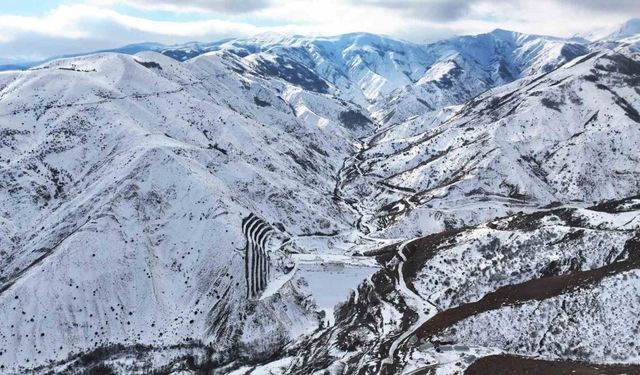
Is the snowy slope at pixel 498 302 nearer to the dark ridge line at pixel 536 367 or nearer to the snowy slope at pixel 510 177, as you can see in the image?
the dark ridge line at pixel 536 367

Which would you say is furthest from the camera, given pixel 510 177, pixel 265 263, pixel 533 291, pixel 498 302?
pixel 510 177

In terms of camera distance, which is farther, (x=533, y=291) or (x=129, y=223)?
(x=129, y=223)

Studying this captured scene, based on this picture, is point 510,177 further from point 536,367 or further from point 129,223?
point 129,223

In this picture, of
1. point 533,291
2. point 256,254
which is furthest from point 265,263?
point 533,291

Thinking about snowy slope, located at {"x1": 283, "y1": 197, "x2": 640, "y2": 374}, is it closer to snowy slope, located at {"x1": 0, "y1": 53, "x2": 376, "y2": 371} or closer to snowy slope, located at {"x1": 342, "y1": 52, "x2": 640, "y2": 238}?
snowy slope, located at {"x1": 0, "y1": 53, "x2": 376, "y2": 371}

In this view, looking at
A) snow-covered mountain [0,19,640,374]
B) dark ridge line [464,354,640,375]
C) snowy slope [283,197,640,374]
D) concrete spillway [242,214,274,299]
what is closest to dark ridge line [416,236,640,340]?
snowy slope [283,197,640,374]

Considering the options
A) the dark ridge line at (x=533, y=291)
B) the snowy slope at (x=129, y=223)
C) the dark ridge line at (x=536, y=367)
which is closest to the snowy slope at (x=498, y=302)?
the dark ridge line at (x=533, y=291)

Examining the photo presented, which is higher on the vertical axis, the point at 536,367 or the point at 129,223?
the point at 129,223
